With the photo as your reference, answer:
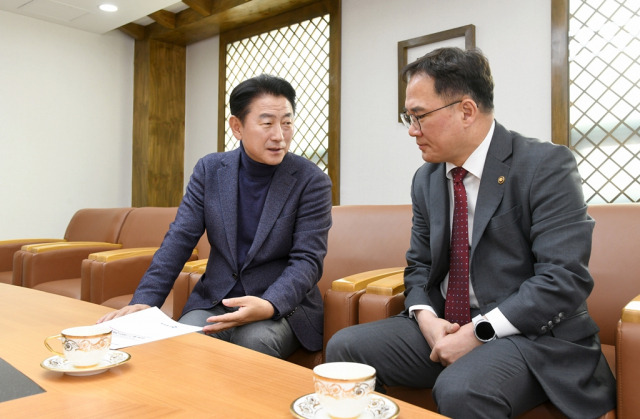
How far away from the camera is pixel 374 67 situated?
10.4 feet

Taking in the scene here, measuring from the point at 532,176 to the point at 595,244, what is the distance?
0.57 m

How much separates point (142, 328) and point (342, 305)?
1.91ft

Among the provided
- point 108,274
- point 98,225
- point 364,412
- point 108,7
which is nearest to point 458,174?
point 364,412

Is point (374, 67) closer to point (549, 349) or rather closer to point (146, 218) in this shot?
point (146, 218)

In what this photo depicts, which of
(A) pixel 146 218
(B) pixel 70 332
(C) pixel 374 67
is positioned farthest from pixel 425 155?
(A) pixel 146 218

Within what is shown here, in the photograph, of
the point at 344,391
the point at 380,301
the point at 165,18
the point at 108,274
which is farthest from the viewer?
the point at 165,18

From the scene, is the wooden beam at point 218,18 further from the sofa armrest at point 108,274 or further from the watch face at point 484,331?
the watch face at point 484,331

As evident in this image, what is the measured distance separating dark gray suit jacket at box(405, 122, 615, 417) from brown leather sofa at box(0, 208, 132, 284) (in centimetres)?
247

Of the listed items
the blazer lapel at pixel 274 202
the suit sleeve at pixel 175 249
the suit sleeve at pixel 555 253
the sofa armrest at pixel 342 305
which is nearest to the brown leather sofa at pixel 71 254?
the suit sleeve at pixel 175 249

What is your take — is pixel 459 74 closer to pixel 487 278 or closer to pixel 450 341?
pixel 487 278

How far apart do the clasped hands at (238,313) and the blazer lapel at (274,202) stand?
0.67 feet

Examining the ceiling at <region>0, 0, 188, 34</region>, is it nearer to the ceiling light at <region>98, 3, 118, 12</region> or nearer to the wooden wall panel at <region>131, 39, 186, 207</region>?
the ceiling light at <region>98, 3, 118, 12</region>

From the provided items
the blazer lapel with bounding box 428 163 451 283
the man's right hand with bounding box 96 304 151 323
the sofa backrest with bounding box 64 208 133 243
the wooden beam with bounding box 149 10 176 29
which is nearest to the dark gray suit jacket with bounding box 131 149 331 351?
the man's right hand with bounding box 96 304 151 323

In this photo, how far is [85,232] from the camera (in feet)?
11.2
